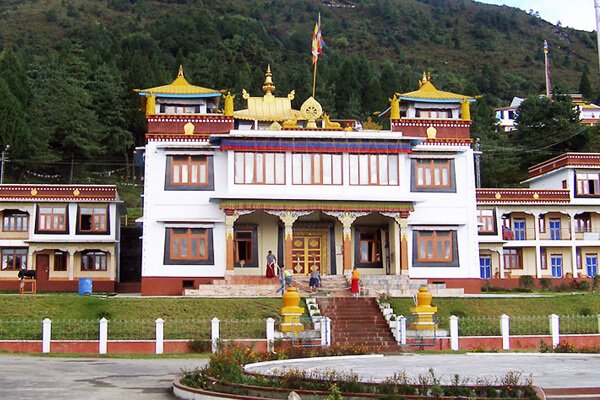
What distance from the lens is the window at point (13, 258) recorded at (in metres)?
50.7

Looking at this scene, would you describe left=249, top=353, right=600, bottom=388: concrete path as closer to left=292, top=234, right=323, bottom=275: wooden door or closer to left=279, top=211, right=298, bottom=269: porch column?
left=279, top=211, right=298, bottom=269: porch column

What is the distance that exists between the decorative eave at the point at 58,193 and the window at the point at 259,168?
1105 centimetres

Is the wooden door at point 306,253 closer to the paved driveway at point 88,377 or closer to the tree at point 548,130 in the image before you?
the paved driveway at point 88,377

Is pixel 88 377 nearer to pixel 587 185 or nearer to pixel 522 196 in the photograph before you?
pixel 522 196

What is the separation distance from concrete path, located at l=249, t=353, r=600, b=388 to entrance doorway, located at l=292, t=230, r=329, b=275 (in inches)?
681

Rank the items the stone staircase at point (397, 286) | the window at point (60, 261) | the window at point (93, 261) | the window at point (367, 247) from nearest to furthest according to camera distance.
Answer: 1. the stone staircase at point (397, 286)
2. the window at point (367, 247)
3. the window at point (60, 261)
4. the window at point (93, 261)

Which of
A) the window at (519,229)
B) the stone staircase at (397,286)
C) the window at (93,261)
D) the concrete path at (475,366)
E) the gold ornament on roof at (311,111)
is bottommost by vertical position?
the concrete path at (475,366)

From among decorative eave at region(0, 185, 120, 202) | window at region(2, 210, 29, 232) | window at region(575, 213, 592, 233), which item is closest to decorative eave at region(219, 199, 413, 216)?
decorative eave at region(0, 185, 120, 202)

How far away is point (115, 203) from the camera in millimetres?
51031

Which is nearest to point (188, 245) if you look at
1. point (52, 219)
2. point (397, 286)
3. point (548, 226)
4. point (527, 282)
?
point (397, 286)

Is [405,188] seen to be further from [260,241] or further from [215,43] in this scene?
[215,43]

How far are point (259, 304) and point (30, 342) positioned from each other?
930 cm

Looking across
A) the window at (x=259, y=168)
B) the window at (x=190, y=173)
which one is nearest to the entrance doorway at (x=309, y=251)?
the window at (x=259, y=168)

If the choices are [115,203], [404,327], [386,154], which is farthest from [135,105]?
[404,327]
